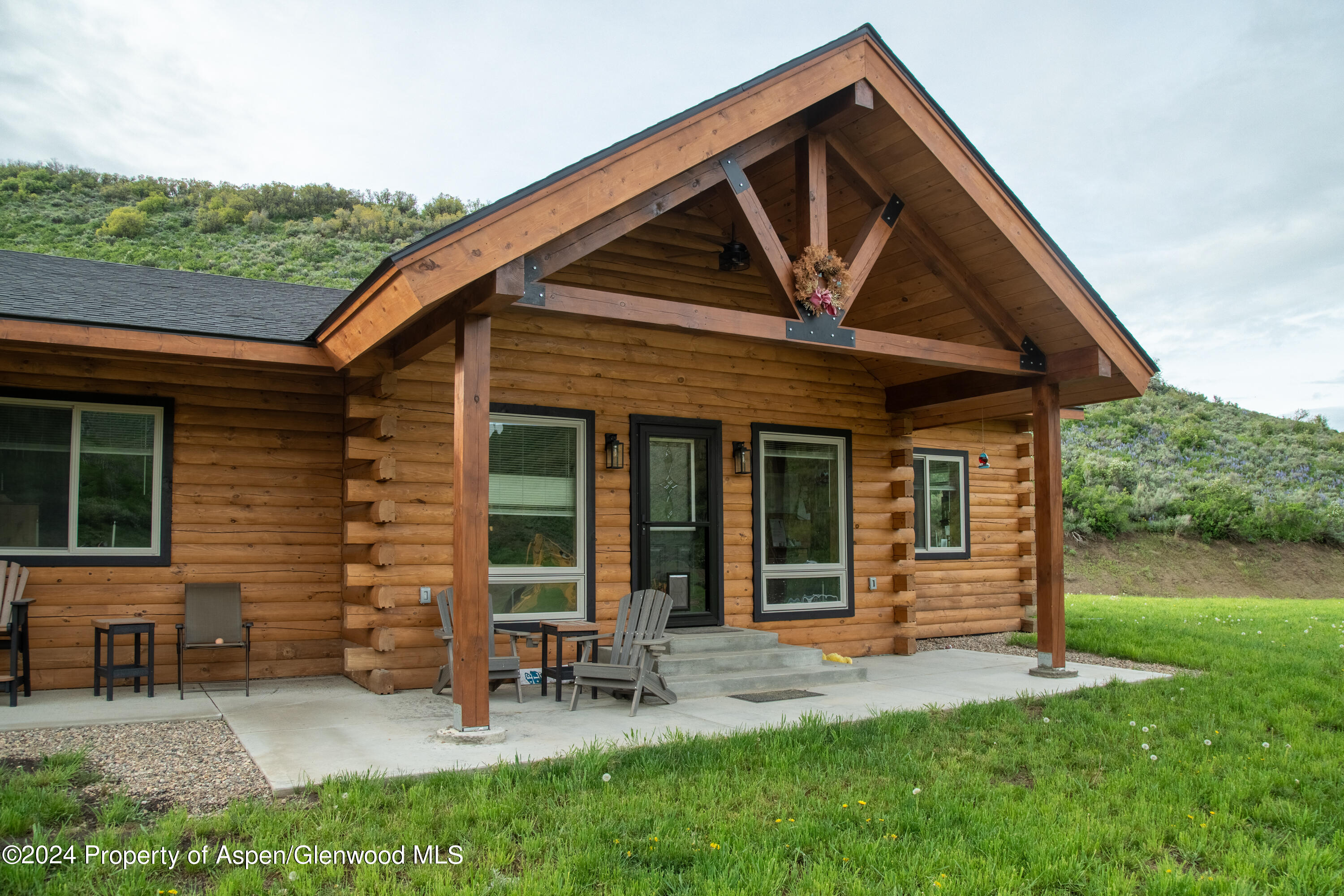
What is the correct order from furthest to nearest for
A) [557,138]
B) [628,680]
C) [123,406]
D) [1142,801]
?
[557,138], [123,406], [628,680], [1142,801]

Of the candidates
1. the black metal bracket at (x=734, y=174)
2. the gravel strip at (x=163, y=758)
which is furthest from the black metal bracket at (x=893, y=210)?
the gravel strip at (x=163, y=758)

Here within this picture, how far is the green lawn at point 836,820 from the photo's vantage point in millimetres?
3326

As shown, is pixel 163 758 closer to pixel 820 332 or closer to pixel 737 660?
pixel 737 660

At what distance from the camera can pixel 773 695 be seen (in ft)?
23.2

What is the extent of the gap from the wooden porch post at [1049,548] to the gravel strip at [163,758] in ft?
20.2

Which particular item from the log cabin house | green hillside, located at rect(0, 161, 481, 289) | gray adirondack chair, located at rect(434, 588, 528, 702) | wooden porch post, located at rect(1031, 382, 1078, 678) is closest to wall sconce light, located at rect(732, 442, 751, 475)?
the log cabin house


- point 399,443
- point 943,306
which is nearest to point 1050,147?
point 943,306

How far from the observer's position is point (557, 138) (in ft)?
151

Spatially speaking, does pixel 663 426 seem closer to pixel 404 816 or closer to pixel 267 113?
pixel 404 816

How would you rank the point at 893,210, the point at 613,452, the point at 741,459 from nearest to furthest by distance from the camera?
the point at 893,210, the point at 613,452, the point at 741,459

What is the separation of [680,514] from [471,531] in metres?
3.51

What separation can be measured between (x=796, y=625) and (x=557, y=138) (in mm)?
41262

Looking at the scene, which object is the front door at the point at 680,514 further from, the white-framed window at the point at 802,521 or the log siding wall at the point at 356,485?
the white-framed window at the point at 802,521

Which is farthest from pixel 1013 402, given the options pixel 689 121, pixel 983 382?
pixel 689 121
